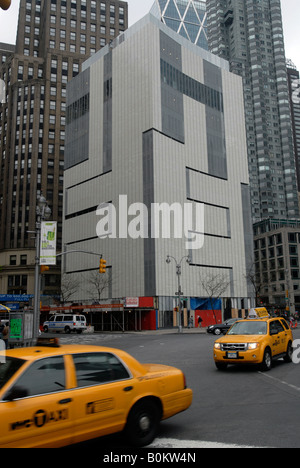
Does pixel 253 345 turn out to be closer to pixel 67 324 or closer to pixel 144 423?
pixel 144 423

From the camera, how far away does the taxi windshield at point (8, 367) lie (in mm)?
5057

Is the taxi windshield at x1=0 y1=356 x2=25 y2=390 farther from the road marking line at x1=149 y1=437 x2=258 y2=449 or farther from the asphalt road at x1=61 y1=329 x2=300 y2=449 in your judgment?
the road marking line at x1=149 y1=437 x2=258 y2=449

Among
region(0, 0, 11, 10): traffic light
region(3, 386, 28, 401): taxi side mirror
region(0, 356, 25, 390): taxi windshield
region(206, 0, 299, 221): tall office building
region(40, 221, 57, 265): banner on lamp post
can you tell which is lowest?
region(3, 386, 28, 401): taxi side mirror

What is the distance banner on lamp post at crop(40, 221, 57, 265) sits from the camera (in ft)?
61.5

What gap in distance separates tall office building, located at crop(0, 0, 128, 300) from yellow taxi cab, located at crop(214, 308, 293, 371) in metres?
74.8

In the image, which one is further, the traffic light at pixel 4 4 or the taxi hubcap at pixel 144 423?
the taxi hubcap at pixel 144 423

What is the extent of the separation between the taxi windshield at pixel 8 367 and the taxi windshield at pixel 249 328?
31.0 ft

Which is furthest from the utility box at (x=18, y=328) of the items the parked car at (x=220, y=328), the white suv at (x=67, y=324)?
the white suv at (x=67, y=324)

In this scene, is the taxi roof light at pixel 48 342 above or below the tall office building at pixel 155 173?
below

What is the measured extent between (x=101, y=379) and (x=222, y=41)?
166380mm

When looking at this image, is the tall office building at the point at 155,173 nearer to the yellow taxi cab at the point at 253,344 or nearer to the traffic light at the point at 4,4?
the yellow taxi cab at the point at 253,344

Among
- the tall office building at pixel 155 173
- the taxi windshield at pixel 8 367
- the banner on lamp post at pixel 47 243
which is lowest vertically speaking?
the taxi windshield at pixel 8 367

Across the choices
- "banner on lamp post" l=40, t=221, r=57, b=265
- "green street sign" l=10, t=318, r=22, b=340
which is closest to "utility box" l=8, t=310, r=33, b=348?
"green street sign" l=10, t=318, r=22, b=340

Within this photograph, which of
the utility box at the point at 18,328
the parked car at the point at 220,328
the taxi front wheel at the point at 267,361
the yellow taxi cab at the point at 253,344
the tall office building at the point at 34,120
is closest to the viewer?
the yellow taxi cab at the point at 253,344
